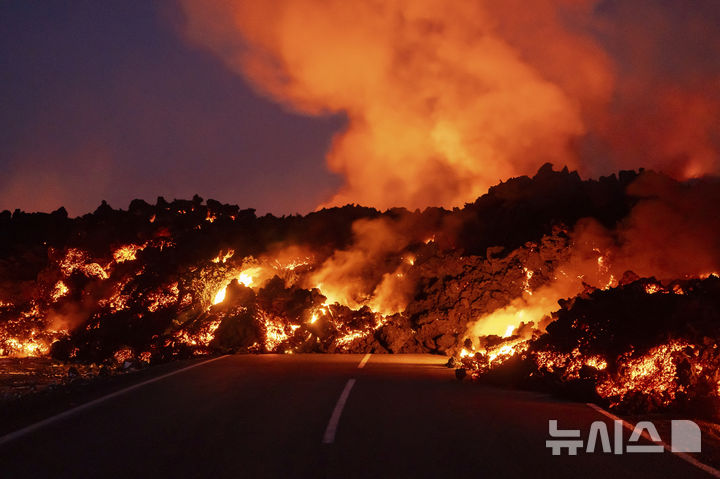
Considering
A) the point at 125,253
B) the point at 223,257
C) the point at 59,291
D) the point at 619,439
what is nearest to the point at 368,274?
the point at 223,257

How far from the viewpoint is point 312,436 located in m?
8.78

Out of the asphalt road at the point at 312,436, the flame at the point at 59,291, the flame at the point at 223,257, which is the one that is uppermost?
the flame at the point at 223,257

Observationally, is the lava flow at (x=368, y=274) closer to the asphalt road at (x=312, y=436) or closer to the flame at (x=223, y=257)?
the flame at (x=223, y=257)

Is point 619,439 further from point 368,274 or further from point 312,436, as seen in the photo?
point 368,274

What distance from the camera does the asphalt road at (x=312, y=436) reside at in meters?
7.18

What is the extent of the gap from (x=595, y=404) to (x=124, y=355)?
70.6 feet

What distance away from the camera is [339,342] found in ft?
90.2

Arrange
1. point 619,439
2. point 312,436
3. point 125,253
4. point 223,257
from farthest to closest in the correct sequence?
point 125,253
point 223,257
point 619,439
point 312,436

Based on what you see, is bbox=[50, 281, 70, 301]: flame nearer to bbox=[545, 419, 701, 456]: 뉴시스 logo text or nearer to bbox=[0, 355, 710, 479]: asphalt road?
bbox=[0, 355, 710, 479]: asphalt road

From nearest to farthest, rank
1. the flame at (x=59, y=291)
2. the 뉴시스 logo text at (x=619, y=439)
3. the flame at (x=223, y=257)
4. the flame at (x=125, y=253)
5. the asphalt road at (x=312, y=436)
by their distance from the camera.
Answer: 1. the asphalt road at (x=312, y=436)
2. the 뉴시스 logo text at (x=619, y=439)
3. the flame at (x=223, y=257)
4. the flame at (x=59, y=291)
5. the flame at (x=125, y=253)

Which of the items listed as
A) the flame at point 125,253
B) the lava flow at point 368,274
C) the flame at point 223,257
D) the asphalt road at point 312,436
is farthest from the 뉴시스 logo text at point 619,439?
the flame at point 125,253

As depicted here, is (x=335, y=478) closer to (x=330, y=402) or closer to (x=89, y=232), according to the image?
(x=330, y=402)

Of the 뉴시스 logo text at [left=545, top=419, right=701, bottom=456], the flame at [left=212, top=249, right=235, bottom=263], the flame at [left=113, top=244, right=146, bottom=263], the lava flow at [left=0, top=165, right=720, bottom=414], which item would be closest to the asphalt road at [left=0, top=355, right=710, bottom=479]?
the 뉴시스 logo text at [left=545, top=419, right=701, bottom=456]

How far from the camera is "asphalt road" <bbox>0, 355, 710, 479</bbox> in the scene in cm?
718
